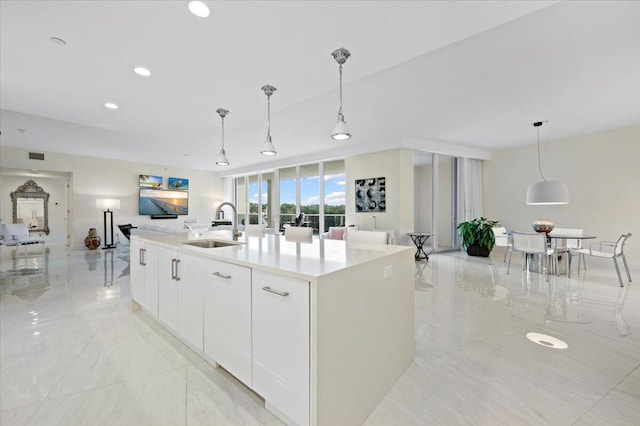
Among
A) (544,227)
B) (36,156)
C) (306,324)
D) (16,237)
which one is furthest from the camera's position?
(36,156)

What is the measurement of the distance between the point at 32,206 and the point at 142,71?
10817 millimetres

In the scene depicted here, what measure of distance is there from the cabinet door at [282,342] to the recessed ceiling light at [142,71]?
9.93ft

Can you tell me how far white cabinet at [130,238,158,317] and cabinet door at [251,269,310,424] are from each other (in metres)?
1.60

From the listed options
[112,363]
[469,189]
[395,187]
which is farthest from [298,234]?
[469,189]

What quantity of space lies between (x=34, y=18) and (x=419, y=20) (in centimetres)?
318

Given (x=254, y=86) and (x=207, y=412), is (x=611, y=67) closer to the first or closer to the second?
(x=254, y=86)

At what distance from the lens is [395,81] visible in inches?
137

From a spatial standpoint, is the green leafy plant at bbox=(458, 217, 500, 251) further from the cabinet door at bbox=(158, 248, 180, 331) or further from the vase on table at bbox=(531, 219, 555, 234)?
the cabinet door at bbox=(158, 248, 180, 331)

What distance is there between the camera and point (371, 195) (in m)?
6.98

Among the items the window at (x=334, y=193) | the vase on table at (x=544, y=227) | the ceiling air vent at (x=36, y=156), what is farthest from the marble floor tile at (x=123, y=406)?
the ceiling air vent at (x=36, y=156)

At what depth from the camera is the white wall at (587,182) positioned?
18.4 ft

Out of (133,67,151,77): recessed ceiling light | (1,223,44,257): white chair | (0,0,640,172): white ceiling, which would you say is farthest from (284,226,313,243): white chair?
(1,223,44,257): white chair

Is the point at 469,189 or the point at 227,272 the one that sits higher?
the point at 469,189

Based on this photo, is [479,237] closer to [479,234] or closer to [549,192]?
[479,234]
